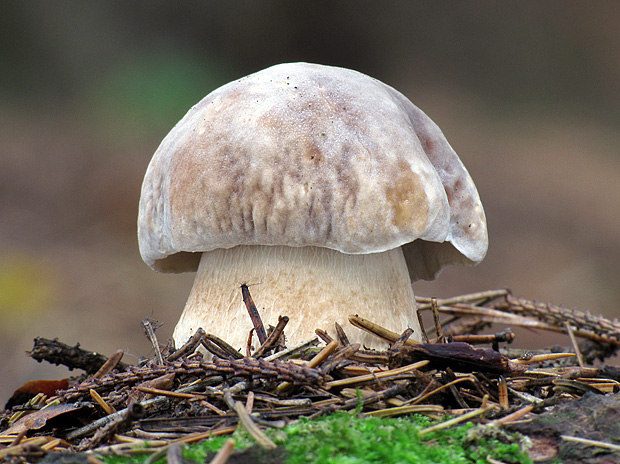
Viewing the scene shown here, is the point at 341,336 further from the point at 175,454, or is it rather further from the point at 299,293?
the point at 175,454

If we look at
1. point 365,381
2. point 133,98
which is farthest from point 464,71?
point 365,381

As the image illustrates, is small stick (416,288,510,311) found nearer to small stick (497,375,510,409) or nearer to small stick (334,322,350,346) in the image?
small stick (334,322,350,346)

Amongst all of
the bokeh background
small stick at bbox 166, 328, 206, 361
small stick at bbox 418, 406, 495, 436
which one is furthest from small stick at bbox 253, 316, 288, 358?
the bokeh background

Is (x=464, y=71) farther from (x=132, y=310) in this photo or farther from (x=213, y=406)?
(x=213, y=406)

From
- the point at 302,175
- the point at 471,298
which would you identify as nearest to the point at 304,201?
the point at 302,175

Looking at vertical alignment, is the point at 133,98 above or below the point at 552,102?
above

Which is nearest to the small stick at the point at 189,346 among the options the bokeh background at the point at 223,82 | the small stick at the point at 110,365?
the small stick at the point at 110,365
